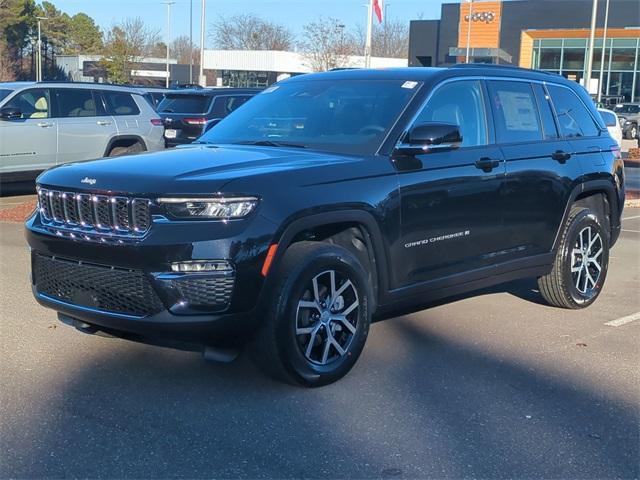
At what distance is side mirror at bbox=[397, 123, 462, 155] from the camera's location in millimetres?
5109

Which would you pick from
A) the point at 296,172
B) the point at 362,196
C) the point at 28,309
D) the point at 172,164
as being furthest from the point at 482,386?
the point at 28,309

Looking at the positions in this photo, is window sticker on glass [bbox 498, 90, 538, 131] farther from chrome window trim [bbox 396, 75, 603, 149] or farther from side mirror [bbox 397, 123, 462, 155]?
side mirror [bbox 397, 123, 462, 155]

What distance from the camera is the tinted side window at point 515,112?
20.0 feet

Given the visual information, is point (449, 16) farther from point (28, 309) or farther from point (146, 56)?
point (28, 309)

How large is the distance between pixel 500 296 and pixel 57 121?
836 cm

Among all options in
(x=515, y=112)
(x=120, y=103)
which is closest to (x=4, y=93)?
(x=120, y=103)

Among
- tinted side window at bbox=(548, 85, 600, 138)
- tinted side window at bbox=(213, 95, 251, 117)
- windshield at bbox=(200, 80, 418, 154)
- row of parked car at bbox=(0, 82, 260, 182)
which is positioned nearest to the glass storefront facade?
tinted side window at bbox=(213, 95, 251, 117)

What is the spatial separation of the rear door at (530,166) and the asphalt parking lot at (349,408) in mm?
726

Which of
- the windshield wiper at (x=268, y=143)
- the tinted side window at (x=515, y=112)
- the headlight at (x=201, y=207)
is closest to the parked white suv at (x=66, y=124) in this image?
the windshield wiper at (x=268, y=143)

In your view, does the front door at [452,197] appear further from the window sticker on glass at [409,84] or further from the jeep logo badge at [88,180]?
the jeep logo badge at [88,180]

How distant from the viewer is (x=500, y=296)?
24.4 feet

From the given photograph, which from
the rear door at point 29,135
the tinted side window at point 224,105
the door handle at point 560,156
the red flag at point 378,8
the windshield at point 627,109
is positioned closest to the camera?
the door handle at point 560,156

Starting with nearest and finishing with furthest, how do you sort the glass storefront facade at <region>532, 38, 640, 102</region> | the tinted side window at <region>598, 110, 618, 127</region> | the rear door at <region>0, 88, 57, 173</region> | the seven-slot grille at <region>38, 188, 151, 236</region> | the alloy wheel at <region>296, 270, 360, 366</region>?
the seven-slot grille at <region>38, 188, 151, 236</region>
the alloy wheel at <region>296, 270, 360, 366</region>
the rear door at <region>0, 88, 57, 173</region>
the tinted side window at <region>598, 110, 618, 127</region>
the glass storefront facade at <region>532, 38, 640, 102</region>

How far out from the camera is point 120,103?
45.2 ft
